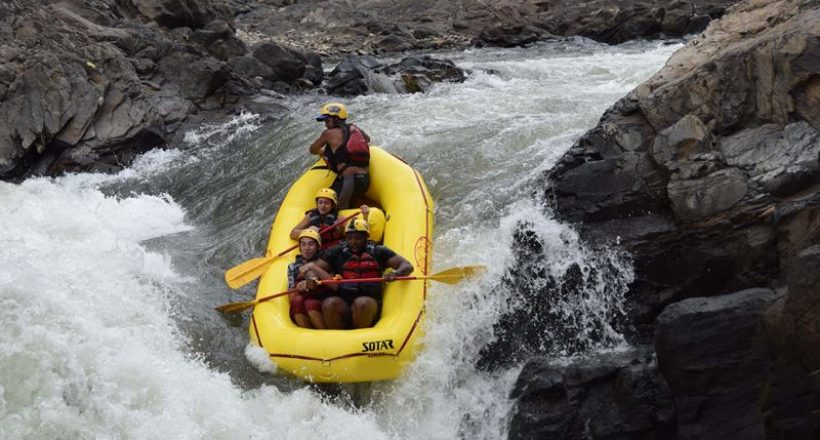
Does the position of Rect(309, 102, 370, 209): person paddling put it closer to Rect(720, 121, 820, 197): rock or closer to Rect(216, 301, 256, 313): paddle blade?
Rect(216, 301, 256, 313): paddle blade

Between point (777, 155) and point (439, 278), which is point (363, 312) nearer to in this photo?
point (439, 278)

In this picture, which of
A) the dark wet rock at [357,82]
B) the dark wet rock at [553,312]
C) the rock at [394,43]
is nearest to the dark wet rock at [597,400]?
the dark wet rock at [553,312]

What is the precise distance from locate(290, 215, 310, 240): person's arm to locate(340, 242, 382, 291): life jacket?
0.77 metres

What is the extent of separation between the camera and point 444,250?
20.0 feet

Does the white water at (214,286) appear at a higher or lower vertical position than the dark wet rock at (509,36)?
lower

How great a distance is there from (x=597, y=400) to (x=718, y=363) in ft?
2.34

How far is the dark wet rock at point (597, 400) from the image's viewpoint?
13.6ft

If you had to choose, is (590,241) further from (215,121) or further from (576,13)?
(576,13)

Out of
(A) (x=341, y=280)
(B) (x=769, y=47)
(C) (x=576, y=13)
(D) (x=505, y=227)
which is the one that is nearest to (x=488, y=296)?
(D) (x=505, y=227)

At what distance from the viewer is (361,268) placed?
217 inches

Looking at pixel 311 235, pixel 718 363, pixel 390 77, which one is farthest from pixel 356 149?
pixel 390 77

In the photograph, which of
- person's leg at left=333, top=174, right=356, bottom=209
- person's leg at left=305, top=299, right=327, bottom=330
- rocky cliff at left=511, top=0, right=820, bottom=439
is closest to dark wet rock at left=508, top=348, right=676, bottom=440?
rocky cliff at left=511, top=0, right=820, bottom=439

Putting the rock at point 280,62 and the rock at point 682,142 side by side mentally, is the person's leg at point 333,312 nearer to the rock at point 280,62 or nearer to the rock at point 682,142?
the rock at point 682,142

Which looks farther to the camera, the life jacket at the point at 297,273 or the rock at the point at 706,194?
the life jacket at the point at 297,273
